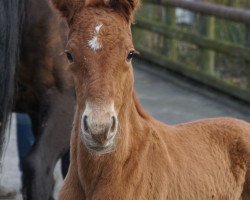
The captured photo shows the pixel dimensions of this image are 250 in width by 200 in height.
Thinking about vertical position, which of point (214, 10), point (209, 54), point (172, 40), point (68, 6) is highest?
point (68, 6)

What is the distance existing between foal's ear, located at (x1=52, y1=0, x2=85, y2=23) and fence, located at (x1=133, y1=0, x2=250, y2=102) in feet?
23.5

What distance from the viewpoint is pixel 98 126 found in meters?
3.69

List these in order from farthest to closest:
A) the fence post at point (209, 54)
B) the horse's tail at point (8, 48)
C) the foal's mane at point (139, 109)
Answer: the fence post at point (209, 54), the horse's tail at point (8, 48), the foal's mane at point (139, 109)

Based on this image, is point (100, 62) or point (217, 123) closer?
point (100, 62)

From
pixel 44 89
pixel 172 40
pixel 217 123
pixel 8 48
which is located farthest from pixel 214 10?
pixel 217 123

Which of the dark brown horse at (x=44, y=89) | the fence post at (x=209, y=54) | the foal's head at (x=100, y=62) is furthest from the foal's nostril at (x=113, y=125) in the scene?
the fence post at (x=209, y=54)

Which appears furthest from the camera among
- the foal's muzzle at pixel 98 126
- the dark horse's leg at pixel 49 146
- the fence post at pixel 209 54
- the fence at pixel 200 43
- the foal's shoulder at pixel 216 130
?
the fence post at pixel 209 54

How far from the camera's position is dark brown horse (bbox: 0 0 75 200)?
5.62 m

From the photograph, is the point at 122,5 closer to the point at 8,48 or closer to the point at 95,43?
the point at 95,43

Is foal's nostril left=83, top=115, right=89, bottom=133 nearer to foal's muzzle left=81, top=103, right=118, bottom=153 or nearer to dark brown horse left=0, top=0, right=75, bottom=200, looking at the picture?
foal's muzzle left=81, top=103, right=118, bottom=153

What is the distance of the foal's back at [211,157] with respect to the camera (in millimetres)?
4406

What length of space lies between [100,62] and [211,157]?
994mm

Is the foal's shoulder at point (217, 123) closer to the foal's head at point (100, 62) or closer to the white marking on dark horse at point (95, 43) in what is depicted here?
the foal's head at point (100, 62)

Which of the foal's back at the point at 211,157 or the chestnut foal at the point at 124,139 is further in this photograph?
the foal's back at the point at 211,157
